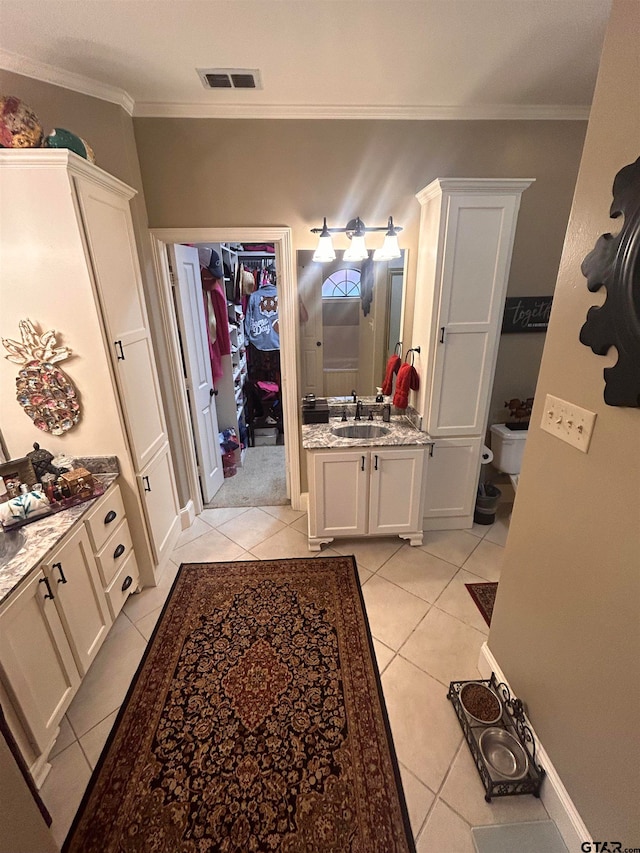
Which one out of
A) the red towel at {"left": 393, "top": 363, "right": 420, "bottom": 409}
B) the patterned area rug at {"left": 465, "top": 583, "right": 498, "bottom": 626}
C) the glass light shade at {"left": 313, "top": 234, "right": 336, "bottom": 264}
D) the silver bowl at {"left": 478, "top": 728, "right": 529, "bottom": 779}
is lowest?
the patterned area rug at {"left": 465, "top": 583, "right": 498, "bottom": 626}

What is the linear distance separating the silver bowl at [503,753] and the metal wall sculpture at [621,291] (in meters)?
1.38

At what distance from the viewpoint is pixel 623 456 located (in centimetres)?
101

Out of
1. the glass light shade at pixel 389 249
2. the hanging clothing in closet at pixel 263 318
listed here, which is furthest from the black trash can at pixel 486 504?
the hanging clothing in closet at pixel 263 318

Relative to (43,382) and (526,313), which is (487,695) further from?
(43,382)

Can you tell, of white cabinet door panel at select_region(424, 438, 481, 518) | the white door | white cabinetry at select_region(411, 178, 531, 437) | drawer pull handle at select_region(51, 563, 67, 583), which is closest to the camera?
drawer pull handle at select_region(51, 563, 67, 583)

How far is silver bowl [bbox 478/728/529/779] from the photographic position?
4.65ft

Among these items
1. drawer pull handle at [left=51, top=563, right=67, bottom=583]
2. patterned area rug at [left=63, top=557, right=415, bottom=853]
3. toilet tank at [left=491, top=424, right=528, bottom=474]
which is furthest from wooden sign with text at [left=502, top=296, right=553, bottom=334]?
drawer pull handle at [left=51, top=563, right=67, bottom=583]

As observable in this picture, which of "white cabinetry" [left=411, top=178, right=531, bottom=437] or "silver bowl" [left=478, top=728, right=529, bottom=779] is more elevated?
"white cabinetry" [left=411, top=178, right=531, bottom=437]

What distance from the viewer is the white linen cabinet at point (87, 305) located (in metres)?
1.62

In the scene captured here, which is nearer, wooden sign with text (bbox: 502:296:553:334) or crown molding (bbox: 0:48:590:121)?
crown molding (bbox: 0:48:590:121)

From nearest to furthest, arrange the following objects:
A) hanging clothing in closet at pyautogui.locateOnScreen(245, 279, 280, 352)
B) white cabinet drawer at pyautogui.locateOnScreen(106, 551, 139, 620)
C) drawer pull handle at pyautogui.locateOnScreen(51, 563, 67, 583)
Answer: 1. drawer pull handle at pyautogui.locateOnScreen(51, 563, 67, 583)
2. white cabinet drawer at pyautogui.locateOnScreen(106, 551, 139, 620)
3. hanging clothing in closet at pyautogui.locateOnScreen(245, 279, 280, 352)

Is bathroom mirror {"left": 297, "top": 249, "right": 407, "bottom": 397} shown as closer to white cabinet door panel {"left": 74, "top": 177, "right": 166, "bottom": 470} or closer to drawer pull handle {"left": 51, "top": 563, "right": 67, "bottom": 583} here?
white cabinet door panel {"left": 74, "top": 177, "right": 166, "bottom": 470}

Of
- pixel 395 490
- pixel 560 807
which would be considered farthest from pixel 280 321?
pixel 560 807

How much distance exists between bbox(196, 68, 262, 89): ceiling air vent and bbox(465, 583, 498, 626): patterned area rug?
312 centimetres
